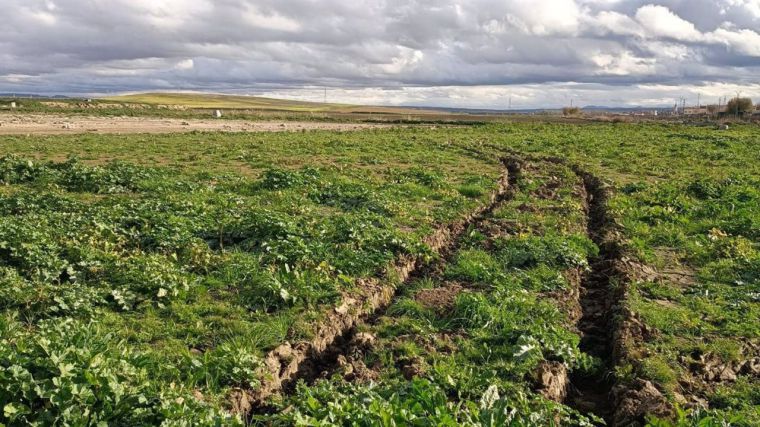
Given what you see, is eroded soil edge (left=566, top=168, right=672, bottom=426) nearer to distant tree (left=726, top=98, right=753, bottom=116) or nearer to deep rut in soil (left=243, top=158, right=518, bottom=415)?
deep rut in soil (left=243, top=158, right=518, bottom=415)

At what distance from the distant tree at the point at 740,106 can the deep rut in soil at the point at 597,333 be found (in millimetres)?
84861

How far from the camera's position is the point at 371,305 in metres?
8.31

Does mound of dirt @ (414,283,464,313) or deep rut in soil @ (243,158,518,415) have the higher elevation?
mound of dirt @ (414,283,464,313)

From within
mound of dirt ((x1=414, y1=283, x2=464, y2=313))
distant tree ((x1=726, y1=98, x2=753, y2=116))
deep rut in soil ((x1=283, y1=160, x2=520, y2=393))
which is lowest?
deep rut in soil ((x1=283, y1=160, x2=520, y2=393))

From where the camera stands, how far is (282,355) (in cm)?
668

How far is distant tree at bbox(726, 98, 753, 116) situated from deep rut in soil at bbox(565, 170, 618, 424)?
278 ft

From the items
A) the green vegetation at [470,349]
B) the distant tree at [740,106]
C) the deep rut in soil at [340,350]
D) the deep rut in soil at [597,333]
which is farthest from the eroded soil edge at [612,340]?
the distant tree at [740,106]

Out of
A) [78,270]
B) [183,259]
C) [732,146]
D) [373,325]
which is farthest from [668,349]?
[732,146]

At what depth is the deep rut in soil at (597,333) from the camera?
6191 millimetres

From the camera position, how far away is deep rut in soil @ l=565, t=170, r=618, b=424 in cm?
619

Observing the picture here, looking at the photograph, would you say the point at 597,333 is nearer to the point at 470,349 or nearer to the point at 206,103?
the point at 470,349

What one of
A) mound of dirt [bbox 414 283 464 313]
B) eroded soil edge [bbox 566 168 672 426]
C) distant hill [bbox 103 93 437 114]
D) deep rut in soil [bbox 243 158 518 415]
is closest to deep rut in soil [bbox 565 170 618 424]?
eroded soil edge [bbox 566 168 672 426]

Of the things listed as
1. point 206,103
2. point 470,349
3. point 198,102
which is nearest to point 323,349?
point 470,349

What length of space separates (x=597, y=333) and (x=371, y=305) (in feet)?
10.2
